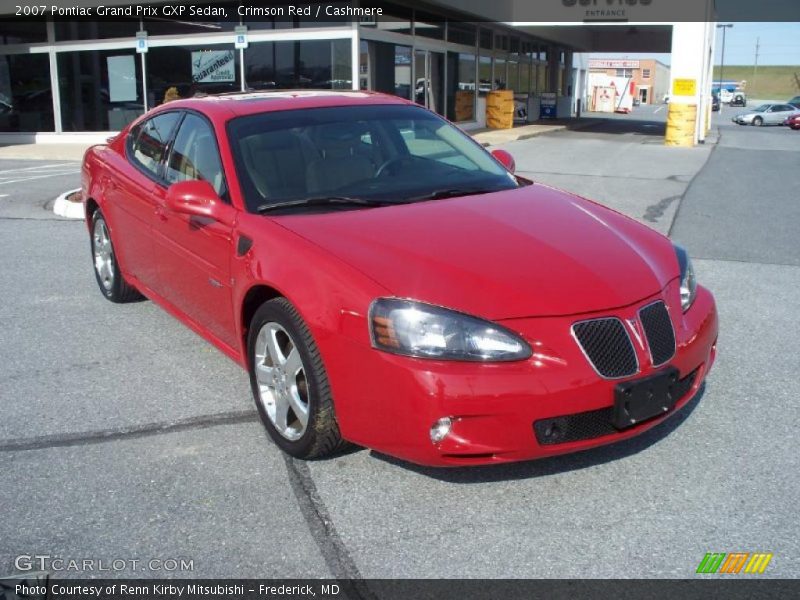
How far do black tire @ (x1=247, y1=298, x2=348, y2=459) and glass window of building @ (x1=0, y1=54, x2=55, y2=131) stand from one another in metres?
23.4

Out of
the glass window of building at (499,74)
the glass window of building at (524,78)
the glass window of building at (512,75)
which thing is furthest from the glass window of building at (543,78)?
the glass window of building at (499,74)

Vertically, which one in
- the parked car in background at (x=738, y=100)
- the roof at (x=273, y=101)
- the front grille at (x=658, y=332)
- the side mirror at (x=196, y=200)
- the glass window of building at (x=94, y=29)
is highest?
the glass window of building at (x=94, y=29)

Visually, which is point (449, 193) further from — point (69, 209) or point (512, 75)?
point (512, 75)

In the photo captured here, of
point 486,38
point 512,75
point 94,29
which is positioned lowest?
point 512,75

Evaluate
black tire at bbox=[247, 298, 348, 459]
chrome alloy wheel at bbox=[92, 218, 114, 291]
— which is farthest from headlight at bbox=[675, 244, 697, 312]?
chrome alloy wheel at bbox=[92, 218, 114, 291]

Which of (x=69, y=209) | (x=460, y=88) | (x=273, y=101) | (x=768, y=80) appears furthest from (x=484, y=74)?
(x=768, y=80)

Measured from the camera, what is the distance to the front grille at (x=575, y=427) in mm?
3068

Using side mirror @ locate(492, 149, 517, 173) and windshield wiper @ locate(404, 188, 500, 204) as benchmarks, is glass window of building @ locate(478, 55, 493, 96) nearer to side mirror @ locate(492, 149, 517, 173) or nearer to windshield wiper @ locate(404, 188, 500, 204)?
side mirror @ locate(492, 149, 517, 173)

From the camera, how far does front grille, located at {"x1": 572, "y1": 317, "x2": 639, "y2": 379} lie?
3.12 meters

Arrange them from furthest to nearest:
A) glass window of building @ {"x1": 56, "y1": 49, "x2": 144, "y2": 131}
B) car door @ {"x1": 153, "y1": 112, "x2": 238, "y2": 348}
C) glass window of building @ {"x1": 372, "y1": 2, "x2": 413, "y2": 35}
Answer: glass window of building @ {"x1": 56, "y1": 49, "x2": 144, "y2": 131}
glass window of building @ {"x1": 372, "y1": 2, "x2": 413, "y2": 35}
car door @ {"x1": 153, "y1": 112, "x2": 238, "y2": 348}

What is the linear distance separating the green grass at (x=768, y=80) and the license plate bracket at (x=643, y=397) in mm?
116870

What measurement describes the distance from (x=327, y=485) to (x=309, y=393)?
1.31ft

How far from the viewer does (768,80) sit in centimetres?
13200

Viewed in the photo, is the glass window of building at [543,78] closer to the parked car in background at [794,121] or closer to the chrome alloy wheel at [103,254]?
the parked car in background at [794,121]
